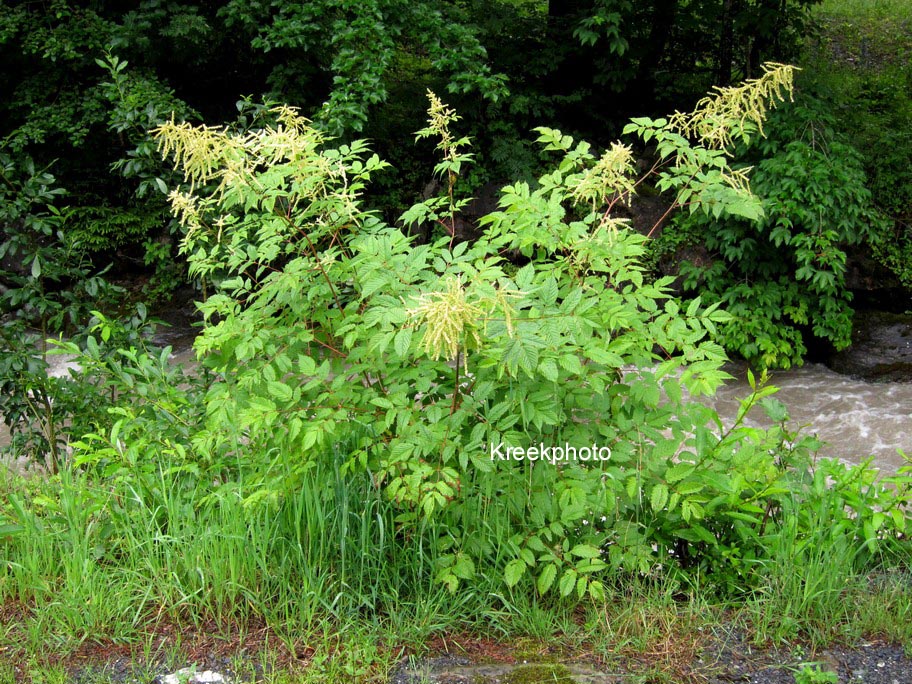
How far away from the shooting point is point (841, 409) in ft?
26.3

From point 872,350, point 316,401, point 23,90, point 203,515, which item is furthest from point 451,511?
point 23,90

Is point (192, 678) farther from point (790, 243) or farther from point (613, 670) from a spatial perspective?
point (790, 243)

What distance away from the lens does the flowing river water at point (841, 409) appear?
7.26 m

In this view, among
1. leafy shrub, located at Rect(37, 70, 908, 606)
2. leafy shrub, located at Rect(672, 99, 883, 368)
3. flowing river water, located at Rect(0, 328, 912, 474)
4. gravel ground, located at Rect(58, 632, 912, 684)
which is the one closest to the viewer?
gravel ground, located at Rect(58, 632, 912, 684)

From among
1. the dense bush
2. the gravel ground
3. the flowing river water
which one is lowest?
the flowing river water

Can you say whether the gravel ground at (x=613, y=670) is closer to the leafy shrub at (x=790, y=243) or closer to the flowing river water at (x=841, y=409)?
the flowing river water at (x=841, y=409)

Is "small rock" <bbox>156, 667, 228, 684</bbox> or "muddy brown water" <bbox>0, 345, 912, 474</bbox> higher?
"small rock" <bbox>156, 667, 228, 684</bbox>

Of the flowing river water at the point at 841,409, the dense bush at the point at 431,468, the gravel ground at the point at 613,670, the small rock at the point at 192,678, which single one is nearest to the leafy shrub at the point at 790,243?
the flowing river water at the point at 841,409

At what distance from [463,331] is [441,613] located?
1107mm

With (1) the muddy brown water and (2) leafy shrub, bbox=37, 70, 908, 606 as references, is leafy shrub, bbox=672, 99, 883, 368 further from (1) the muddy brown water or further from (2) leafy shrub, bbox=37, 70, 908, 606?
(2) leafy shrub, bbox=37, 70, 908, 606

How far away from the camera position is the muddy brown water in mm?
7258

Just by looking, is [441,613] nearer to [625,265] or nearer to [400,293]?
[400,293]

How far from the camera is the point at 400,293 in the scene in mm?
2818

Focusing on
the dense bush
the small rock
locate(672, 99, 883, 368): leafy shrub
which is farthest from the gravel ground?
locate(672, 99, 883, 368): leafy shrub
